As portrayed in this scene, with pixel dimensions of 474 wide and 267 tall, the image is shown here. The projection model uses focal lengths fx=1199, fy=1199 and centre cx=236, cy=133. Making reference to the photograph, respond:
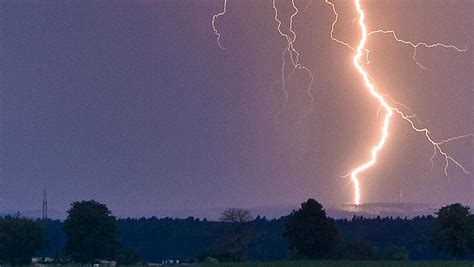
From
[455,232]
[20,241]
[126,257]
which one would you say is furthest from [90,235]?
[455,232]

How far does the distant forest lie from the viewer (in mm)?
134750

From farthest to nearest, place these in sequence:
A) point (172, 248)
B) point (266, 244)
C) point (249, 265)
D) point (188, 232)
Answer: point (188, 232), point (172, 248), point (266, 244), point (249, 265)

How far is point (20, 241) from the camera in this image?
90.9 metres

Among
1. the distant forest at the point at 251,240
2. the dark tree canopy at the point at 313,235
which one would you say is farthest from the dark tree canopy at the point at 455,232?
the distant forest at the point at 251,240

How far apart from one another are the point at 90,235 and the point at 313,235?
55.6 ft

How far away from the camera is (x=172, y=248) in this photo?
157875 millimetres

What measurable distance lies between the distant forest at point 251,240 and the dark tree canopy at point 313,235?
77.9 feet

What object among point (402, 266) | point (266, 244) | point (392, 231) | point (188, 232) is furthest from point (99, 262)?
point (188, 232)

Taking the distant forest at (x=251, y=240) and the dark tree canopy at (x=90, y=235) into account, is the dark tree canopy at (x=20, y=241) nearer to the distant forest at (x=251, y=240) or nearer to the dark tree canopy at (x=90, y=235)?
the dark tree canopy at (x=90, y=235)

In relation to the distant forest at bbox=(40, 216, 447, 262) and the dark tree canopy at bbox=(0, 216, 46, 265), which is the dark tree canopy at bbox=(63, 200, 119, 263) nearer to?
the dark tree canopy at bbox=(0, 216, 46, 265)

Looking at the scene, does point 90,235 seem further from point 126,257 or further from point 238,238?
point 238,238

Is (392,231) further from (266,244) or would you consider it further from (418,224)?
(266,244)

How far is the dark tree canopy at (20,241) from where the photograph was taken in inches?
3526

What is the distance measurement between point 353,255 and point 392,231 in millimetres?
56757
